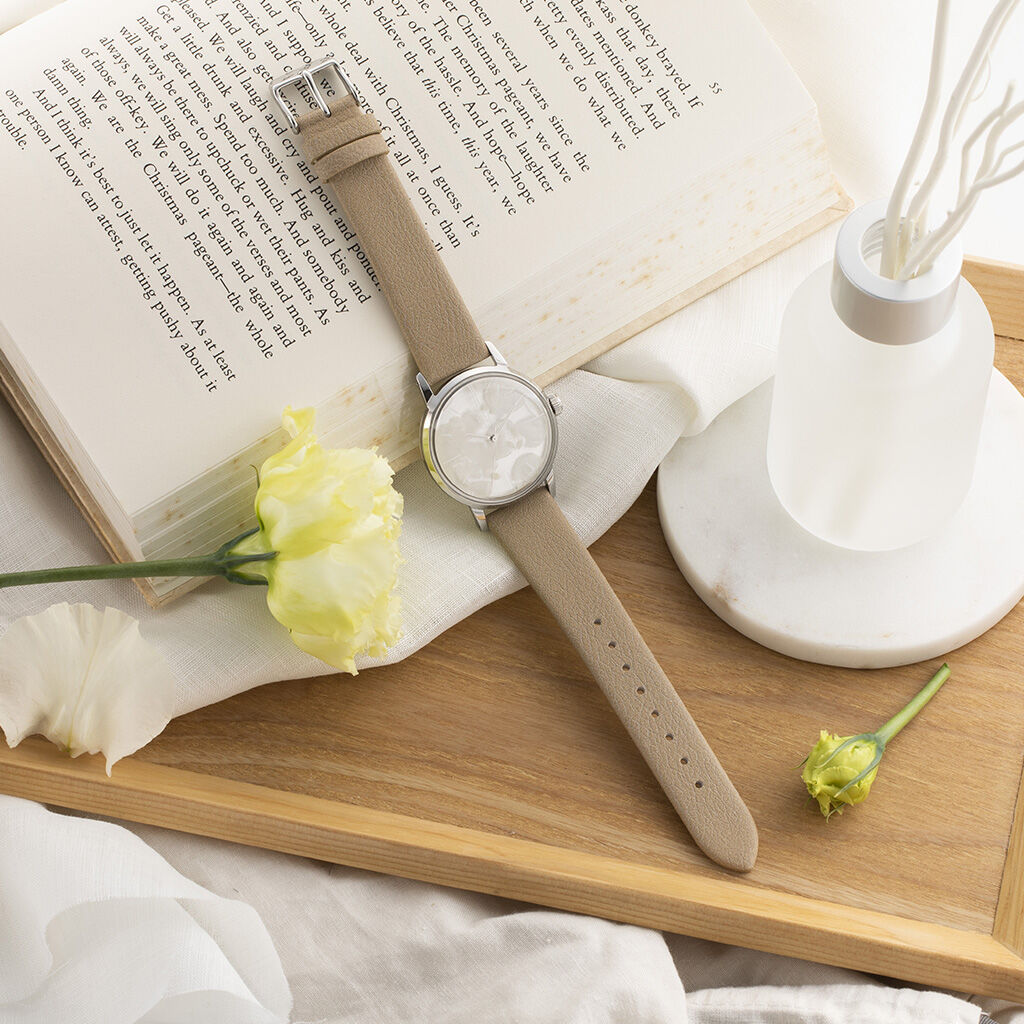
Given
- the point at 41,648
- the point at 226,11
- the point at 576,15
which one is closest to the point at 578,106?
the point at 576,15

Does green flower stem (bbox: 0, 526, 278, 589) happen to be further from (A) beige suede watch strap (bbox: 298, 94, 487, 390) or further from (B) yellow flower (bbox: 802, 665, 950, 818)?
(B) yellow flower (bbox: 802, 665, 950, 818)

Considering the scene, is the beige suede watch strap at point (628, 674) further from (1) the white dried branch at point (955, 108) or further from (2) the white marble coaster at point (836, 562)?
(1) the white dried branch at point (955, 108)

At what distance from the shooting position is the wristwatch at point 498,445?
43 cm

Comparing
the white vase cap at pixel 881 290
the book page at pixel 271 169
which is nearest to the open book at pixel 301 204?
the book page at pixel 271 169

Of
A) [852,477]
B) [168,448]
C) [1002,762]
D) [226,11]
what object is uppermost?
[226,11]

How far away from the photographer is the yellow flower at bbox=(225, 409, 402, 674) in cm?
38

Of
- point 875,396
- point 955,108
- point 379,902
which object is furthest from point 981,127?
point 379,902

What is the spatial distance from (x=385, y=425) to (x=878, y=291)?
203mm

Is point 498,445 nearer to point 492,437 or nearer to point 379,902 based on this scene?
point 492,437

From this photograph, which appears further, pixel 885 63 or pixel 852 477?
pixel 885 63

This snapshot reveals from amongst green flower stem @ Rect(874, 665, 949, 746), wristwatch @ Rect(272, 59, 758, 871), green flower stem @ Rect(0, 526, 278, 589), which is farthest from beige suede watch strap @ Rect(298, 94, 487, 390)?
green flower stem @ Rect(874, 665, 949, 746)

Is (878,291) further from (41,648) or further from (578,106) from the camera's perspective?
(41,648)

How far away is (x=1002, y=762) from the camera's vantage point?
440 millimetres

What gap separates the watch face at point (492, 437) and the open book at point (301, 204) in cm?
3
